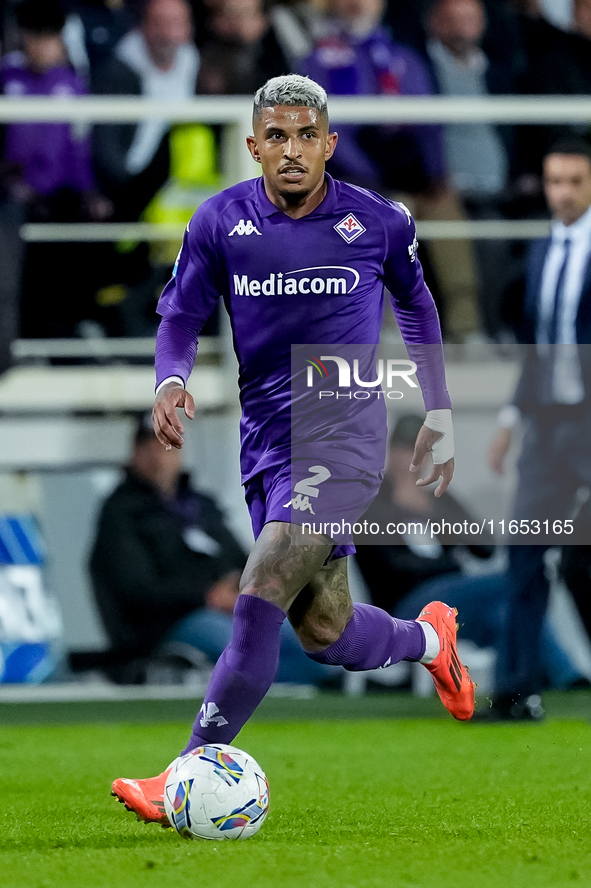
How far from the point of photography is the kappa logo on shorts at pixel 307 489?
4.09 m

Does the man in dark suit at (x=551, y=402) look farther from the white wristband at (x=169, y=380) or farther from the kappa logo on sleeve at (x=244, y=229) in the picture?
the white wristband at (x=169, y=380)

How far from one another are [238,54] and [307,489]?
579cm

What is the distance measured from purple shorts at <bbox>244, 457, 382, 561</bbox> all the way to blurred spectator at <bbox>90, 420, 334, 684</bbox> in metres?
3.14

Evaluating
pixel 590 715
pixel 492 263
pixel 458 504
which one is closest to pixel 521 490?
pixel 458 504

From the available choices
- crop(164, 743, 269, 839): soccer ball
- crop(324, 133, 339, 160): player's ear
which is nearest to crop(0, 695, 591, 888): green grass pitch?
crop(164, 743, 269, 839): soccer ball

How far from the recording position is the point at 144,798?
12.9 ft

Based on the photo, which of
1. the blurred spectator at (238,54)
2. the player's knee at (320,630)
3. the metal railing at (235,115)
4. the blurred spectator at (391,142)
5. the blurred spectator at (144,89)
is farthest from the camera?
the blurred spectator at (238,54)

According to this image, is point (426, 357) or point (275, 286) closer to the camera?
point (275, 286)

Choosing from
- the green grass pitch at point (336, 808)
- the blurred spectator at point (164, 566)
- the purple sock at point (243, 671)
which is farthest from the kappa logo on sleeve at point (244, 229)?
the blurred spectator at point (164, 566)

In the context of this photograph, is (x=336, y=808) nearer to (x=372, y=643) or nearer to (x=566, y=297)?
(x=372, y=643)

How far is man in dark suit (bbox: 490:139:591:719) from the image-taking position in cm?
709

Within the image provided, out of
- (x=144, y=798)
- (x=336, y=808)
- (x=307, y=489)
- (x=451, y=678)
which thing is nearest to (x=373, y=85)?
(x=451, y=678)

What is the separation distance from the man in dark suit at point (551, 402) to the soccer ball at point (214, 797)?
3362 millimetres

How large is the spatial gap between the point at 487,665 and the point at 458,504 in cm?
93
